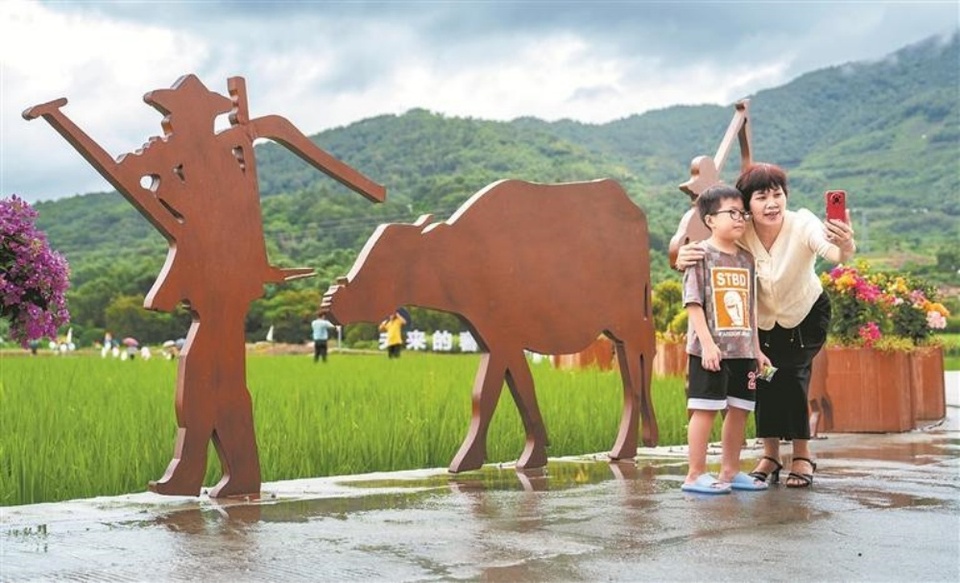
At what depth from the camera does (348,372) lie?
522 inches

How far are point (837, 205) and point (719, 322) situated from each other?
636 millimetres

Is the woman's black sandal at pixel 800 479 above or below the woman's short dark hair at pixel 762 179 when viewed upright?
below

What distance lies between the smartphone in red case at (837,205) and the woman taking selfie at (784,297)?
21 mm

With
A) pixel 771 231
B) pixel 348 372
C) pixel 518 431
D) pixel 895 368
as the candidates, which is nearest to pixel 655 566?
pixel 771 231

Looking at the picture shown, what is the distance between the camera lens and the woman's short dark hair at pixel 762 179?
501cm

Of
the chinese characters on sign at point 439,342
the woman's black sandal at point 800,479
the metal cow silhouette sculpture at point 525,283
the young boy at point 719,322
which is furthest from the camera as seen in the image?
the chinese characters on sign at point 439,342

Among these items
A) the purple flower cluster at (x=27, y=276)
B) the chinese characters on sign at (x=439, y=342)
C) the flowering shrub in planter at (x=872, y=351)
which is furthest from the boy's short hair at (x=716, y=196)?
the chinese characters on sign at (x=439, y=342)

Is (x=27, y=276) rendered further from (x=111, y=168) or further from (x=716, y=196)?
(x=716, y=196)

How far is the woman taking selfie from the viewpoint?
5004mm

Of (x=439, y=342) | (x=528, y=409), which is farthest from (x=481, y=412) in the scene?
(x=439, y=342)

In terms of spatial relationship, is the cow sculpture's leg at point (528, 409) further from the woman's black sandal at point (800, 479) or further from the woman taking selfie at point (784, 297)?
the woman's black sandal at point (800, 479)

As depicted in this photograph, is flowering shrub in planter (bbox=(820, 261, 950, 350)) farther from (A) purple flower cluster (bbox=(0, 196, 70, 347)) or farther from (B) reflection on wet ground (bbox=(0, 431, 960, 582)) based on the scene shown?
(A) purple flower cluster (bbox=(0, 196, 70, 347))

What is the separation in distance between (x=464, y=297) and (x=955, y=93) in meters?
61.9

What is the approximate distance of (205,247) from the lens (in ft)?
16.0
